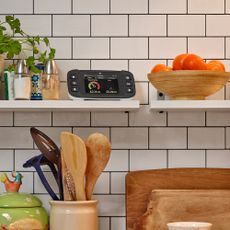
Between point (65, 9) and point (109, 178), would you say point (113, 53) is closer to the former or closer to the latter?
point (65, 9)

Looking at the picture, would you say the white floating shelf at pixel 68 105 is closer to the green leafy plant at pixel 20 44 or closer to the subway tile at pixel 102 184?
the green leafy plant at pixel 20 44

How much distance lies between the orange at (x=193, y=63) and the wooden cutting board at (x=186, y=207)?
0.38 m

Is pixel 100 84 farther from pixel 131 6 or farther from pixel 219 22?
pixel 219 22

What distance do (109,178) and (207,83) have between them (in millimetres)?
458

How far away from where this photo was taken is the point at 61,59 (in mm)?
2172

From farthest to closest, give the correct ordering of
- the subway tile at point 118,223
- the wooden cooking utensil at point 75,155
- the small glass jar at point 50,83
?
the subway tile at point 118,223, the small glass jar at point 50,83, the wooden cooking utensil at point 75,155

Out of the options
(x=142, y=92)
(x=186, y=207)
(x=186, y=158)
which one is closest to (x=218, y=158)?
(x=186, y=158)

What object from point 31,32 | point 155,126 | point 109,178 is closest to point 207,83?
point 155,126

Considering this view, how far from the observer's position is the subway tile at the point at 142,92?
2.16 meters

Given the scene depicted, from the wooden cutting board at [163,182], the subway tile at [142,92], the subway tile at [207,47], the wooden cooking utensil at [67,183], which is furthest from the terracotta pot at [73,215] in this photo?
the subway tile at [207,47]

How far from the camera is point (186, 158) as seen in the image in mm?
2158

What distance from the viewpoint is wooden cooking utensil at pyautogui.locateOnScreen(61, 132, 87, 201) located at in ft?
6.35

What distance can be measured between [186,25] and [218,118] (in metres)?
0.32

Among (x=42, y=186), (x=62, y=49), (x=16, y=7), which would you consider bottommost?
(x=42, y=186)
